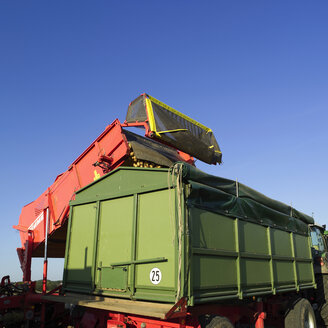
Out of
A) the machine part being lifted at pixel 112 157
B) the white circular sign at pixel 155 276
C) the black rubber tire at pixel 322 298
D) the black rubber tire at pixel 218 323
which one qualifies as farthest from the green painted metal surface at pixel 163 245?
the black rubber tire at pixel 322 298

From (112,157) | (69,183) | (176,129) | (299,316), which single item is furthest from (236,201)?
(69,183)

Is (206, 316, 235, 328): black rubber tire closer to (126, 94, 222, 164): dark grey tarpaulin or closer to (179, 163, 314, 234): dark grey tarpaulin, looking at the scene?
(179, 163, 314, 234): dark grey tarpaulin

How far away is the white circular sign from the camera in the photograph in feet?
14.1

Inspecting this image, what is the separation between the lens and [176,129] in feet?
20.0

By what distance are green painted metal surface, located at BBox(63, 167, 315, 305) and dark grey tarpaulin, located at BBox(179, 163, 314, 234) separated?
0.14ft

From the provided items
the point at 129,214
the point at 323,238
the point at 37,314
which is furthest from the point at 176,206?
the point at 323,238

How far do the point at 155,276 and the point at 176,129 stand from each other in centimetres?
280

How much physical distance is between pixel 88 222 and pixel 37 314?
1960 millimetres

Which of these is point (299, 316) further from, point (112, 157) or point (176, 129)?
point (112, 157)

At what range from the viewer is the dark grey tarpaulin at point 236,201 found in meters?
4.50

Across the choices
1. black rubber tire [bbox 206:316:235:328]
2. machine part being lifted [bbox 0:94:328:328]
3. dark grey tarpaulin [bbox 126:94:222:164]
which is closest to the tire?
machine part being lifted [bbox 0:94:328:328]

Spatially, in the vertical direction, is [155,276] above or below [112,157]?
below

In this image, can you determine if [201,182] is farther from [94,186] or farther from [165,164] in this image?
[94,186]

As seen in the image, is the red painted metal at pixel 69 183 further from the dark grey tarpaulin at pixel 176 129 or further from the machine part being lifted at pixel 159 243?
the dark grey tarpaulin at pixel 176 129
